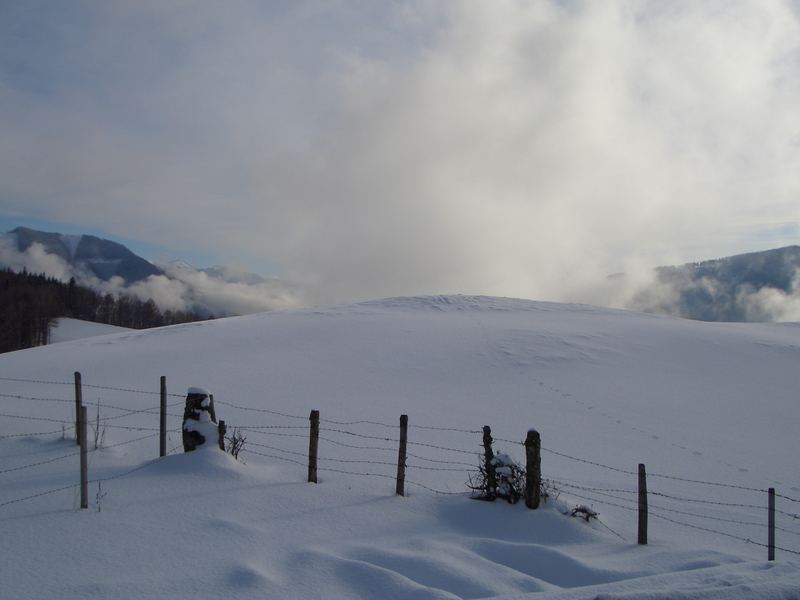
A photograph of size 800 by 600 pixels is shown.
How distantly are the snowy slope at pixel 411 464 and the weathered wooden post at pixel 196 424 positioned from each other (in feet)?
0.99

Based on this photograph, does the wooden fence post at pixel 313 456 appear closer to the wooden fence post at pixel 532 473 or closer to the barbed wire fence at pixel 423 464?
the barbed wire fence at pixel 423 464

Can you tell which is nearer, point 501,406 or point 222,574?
point 222,574

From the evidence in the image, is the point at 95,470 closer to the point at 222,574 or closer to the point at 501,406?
the point at 222,574

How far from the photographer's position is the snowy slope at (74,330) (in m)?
79.1

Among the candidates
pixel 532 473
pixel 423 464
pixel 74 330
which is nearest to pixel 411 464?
pixel 423 464

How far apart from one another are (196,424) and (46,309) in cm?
9234

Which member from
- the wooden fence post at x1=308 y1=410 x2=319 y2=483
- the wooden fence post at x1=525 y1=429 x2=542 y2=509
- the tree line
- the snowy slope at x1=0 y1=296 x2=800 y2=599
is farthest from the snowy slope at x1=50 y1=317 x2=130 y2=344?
the wooden fence post at x1=525 y1=429 x2=542 y2=509

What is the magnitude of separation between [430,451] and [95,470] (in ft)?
22.0

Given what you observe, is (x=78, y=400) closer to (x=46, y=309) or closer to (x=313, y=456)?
Result: (x=313, y=456)

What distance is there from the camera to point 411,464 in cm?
1078

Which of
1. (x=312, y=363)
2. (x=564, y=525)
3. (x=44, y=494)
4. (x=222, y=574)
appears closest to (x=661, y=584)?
(x=564, y=525)

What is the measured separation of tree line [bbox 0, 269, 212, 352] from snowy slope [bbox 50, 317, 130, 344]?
1.39m

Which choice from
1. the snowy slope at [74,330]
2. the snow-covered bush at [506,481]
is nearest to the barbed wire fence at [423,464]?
the snow-covered bush at [506,481]

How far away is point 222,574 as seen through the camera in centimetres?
494
